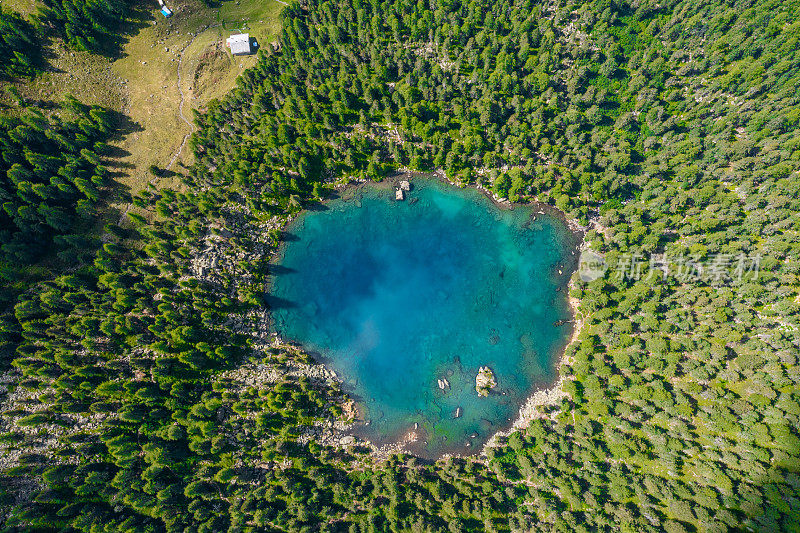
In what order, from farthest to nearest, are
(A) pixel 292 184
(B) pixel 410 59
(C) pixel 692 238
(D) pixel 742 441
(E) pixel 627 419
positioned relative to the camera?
(B) pixel 410 59
(A) pixel 292 184
(C) pixel 692 238
(E) pixel 627 419
(D) pixel 742 441

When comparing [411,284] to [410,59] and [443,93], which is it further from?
[410,59]

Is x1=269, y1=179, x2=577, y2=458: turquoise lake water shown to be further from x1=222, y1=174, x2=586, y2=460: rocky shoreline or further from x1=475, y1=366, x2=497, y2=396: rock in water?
x1=222, y1=174, x2=586, y2=460: rocky shoreline

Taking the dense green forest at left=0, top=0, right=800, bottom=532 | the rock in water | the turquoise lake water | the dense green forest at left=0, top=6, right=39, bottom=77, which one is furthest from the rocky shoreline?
the dense green forest at left=0, top=6, right=39, bottom=77

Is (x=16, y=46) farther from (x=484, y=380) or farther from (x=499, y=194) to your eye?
(x=484, y=380)

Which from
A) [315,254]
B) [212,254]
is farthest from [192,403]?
[315,254]

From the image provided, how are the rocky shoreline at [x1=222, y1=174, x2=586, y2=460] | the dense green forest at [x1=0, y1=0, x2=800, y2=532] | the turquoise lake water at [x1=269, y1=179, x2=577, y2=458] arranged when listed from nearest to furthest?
1. the dense green forest at [x1=0, y1=0, x2=800, y2=532]
2. the rocky shoreline at [x1=222, y1=174, x2=586, y2=460]
3. the turquoise lake water at [x1=269, y1=179, x2=577, y2=458]

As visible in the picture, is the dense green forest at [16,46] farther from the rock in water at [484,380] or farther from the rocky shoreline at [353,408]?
the rock in water at [484,380]

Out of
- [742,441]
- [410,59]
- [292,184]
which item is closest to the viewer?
[742,441]
